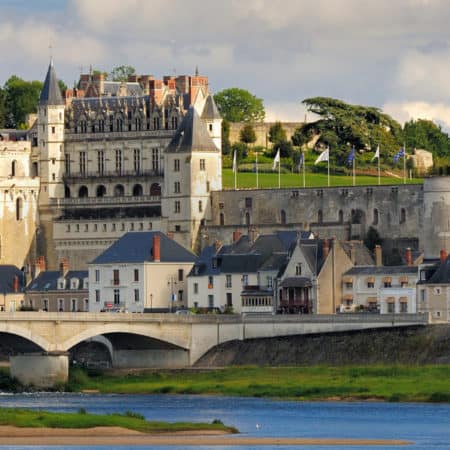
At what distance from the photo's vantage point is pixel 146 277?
13288 centimetres

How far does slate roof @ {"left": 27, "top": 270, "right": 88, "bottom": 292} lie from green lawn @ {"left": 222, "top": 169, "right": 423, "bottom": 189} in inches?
805

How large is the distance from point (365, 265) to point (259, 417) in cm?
3117

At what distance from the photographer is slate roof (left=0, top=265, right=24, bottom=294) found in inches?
5527

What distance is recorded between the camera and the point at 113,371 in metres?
Result: 119

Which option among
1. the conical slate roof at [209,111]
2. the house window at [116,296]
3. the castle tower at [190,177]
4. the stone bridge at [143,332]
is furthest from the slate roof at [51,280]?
the stone bridge at [143,332]

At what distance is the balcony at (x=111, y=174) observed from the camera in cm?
15325

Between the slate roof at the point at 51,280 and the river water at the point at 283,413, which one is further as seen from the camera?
the slate roof at the point at 51,280

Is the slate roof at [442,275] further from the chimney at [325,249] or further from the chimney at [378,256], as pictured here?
the chimney at [378,256]

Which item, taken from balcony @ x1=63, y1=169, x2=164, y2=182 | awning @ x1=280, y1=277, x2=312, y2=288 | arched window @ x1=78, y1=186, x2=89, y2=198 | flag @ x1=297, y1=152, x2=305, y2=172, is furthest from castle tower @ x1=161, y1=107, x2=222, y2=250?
awning @ x1=280, y1=277, x2=312, y2=288

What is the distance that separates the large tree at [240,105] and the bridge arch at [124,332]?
73.7 meters

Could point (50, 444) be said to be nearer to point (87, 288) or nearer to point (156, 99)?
point (87, 288)

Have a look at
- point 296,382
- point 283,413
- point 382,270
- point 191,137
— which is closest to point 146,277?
point 382,270

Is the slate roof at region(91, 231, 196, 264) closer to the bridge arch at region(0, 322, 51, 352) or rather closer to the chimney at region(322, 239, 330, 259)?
the chimney at region(322, 239, 330, 259)

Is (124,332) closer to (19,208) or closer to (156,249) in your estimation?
(156,249)
